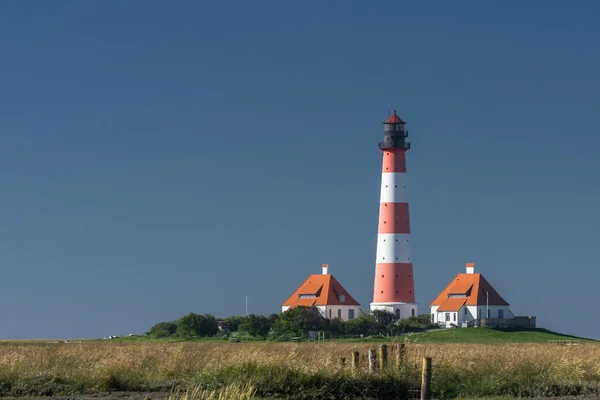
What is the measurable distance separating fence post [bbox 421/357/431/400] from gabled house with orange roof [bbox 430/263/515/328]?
54.5m

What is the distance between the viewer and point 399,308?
80562 mm

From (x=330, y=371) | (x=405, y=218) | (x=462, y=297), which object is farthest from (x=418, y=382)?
(x=462, y=297)

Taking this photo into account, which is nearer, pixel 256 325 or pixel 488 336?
pixel 488 336

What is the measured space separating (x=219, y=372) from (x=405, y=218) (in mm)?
50728

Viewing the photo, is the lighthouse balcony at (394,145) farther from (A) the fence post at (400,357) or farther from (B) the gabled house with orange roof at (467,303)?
(A) the fence post at (400,357)

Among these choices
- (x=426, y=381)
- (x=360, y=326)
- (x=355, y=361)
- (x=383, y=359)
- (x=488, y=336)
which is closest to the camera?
(x=426, y=381)

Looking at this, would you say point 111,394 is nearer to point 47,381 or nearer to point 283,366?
point 47,381

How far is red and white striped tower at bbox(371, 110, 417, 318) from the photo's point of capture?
79375mm

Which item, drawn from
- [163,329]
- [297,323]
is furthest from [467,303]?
[163,329]

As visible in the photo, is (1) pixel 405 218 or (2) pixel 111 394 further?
(1) pixel 405 218

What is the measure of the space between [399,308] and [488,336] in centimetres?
872

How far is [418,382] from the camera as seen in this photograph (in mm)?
30953

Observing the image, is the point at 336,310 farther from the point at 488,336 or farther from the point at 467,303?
the point at 488,336

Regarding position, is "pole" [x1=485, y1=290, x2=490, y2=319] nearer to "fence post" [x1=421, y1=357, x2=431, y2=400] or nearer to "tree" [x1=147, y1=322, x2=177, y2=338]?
"tree" [x1=147, y1=322, x2=177, y2=338]
